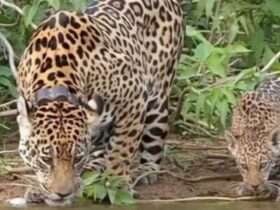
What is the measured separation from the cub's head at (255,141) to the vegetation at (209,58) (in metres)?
0.13

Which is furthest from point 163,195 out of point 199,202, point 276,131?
point 276,131

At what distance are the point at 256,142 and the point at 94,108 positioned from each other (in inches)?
44.3

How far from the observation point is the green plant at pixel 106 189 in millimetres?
8172

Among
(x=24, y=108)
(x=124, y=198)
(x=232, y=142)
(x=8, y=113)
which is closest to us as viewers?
(x=24, y=108)

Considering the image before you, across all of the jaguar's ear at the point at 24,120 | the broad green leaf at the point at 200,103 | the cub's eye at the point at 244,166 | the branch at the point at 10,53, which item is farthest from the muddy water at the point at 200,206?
the branch at the point at 10,53

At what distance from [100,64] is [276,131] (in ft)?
3.86

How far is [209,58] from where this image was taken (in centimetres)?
886

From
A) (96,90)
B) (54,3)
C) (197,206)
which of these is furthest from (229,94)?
(54,3)

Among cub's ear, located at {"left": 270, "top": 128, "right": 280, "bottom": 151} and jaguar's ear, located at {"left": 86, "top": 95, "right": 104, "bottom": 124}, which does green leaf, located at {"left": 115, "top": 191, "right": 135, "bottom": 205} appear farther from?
cub's ear, located at {"left": 270, "top": 128, "right": 280, "bottom": 151}

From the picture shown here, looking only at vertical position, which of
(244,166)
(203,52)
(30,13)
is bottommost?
(244,166)

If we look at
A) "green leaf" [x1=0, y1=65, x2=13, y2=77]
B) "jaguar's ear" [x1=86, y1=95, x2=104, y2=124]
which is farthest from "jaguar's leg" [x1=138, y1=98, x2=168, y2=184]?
"green leaf" [x1=0, y1=65, x2=13, y2=77]

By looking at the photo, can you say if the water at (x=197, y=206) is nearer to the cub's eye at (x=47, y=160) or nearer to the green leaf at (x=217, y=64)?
the cub's eye at (x=47, y=160)

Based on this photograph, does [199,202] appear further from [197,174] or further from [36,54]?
[36,54]

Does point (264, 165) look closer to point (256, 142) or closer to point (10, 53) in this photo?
point (256, 142)
